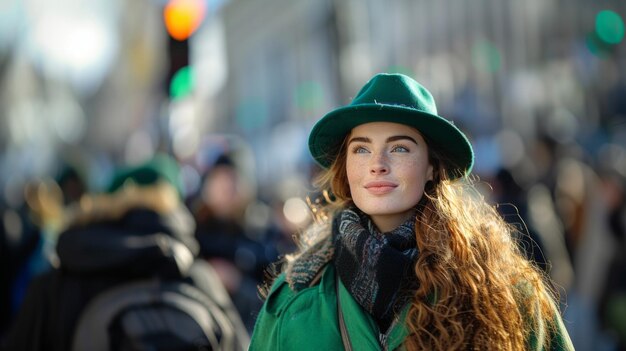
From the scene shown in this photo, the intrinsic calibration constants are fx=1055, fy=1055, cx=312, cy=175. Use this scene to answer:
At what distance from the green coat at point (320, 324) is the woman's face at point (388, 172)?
29 centimetres

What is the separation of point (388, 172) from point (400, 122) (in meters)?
0.18

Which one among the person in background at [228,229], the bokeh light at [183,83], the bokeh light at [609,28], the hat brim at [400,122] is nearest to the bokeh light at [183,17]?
the bokeh light at [183,83]

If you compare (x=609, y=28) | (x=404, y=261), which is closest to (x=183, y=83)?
(x=404, y=261)

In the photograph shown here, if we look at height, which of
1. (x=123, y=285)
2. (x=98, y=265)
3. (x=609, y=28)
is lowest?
(x=609, y=28)

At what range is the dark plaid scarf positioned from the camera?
3508 millimetres

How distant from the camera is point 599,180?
9578mm

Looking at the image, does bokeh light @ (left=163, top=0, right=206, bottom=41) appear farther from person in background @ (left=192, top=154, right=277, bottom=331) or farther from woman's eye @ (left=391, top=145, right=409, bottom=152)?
woman's eye @ (left=391, top=145, right=409, bottom=152)

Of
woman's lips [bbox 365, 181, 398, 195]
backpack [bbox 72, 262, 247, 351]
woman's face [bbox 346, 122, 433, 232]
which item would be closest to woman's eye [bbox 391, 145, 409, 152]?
woman's face [bbox 346, 122, 433, 232]

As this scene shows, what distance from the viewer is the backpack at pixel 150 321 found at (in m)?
5.06

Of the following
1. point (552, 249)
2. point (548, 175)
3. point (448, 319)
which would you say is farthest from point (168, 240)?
point (548, 175)

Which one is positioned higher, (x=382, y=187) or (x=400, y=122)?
(x=400, y=122)

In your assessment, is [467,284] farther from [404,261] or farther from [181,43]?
[181,43]

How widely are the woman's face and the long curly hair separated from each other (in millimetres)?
78

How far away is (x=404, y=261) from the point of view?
3.53 meters
